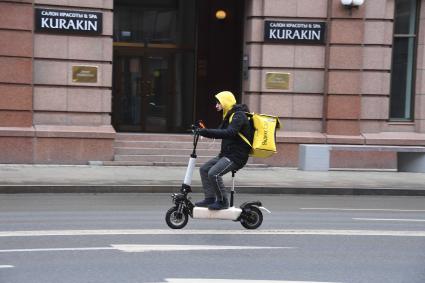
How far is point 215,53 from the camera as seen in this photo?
74.7ft

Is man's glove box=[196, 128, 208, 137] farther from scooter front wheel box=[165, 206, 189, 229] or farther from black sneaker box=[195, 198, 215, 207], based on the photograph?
scooter front wheel box=[165, 206, 189, 229]

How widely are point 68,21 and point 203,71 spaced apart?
17.0 ft

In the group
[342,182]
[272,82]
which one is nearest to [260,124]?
[342,182]

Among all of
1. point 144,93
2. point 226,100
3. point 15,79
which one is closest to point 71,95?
point 15,79

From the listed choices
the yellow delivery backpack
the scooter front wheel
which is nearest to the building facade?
the scooter front wheel

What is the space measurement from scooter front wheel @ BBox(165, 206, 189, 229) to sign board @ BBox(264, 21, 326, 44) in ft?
34.2

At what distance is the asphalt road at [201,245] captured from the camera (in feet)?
24.8

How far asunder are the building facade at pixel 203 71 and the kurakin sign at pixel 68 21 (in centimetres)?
2

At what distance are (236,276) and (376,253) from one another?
7.17 ft

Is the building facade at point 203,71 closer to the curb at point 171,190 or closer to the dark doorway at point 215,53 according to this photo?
the dark doorway at point 215,53

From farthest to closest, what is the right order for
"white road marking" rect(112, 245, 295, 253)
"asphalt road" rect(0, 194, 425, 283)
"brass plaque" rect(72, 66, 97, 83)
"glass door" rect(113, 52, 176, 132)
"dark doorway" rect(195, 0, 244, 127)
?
1. "dark doorway" rect(195, 0, 244, 127)
2. "glass door" rect(113, 52, 176, 132)
3. "brass plaque" rect(72, 66, 97, 83)
4. "white road marking" rect(112, 245, 295, 253)
5. "asphalt road" rect(0, 194, 425, 283)

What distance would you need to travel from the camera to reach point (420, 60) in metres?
20.9

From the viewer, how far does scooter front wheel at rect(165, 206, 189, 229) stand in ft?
33.6

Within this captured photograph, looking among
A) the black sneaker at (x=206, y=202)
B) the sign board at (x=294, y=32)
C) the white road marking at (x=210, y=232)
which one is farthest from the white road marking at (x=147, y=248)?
the sign board at (x=294, y=32)
